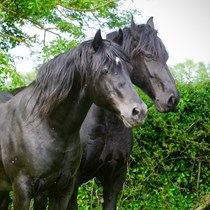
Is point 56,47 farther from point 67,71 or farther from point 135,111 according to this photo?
point 135,111

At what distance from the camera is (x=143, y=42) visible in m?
4.50

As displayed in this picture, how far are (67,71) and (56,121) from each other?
39 cm

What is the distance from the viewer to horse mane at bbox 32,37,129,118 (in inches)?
134

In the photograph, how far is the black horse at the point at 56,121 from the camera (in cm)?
346

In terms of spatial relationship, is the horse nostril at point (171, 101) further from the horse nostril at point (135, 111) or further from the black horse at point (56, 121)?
the horse nostril at point (135, 111)

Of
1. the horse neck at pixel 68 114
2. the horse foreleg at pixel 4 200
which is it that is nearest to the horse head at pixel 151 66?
the horse neck at pixel 68 114

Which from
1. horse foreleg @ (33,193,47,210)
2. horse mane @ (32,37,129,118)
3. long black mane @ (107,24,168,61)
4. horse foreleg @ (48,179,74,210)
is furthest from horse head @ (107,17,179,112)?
horse foreleg @ (33,193,47,210)

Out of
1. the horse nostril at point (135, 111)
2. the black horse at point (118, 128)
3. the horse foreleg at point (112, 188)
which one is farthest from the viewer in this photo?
the horse foreleg at point (112, 188)

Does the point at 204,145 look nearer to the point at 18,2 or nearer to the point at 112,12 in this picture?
the point at 18,2

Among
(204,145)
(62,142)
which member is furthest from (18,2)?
(62,142)

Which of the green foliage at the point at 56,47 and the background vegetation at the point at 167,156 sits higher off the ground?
the green foliage at the point at 56,47

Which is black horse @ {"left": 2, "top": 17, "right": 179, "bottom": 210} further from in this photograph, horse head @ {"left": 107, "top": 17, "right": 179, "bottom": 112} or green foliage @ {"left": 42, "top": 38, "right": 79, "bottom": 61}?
green foliage @ {"left": 42, "top": 38, "right": 79, "bottom": 61}

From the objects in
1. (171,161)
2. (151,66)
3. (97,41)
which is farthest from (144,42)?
(171,161)

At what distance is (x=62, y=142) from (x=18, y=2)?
4.74 metres
